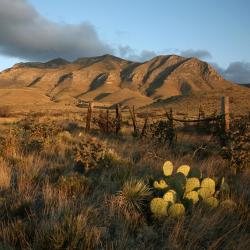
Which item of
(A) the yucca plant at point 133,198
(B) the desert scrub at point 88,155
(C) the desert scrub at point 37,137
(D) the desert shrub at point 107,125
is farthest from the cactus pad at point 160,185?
(D) the desert shrub at point 107,125

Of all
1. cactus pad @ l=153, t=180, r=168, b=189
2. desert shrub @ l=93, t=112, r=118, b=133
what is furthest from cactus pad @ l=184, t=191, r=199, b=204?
desert shrub @ l=93, t=112, r=118, b=133

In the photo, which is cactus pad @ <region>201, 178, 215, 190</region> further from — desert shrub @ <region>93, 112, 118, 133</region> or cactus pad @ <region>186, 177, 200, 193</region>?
desert shrub @ <region>93, 112, 118, 133</region>

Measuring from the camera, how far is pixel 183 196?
705cm

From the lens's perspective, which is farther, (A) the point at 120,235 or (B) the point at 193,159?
(B) the point at 193,159

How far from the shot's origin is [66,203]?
6273mm

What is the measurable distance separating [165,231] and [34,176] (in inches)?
141

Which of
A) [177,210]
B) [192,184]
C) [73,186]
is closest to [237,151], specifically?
[192,184]

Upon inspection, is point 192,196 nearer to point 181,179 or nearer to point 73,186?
point 181,179

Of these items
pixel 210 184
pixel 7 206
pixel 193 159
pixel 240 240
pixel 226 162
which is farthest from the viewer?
pixel 193 159

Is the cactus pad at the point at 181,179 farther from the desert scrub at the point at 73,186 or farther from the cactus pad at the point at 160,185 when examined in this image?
the desert scrub at the point at 73,186

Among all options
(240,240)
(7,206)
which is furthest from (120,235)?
(7,206)

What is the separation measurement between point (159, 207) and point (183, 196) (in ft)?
2.74

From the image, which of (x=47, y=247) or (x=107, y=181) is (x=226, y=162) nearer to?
(x=107, y=181)

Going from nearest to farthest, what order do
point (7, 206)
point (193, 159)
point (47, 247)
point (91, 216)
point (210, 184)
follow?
point (47, 247)
point (91, 216)
point (7, 206)
point (210, 184)
point (193, 159)
